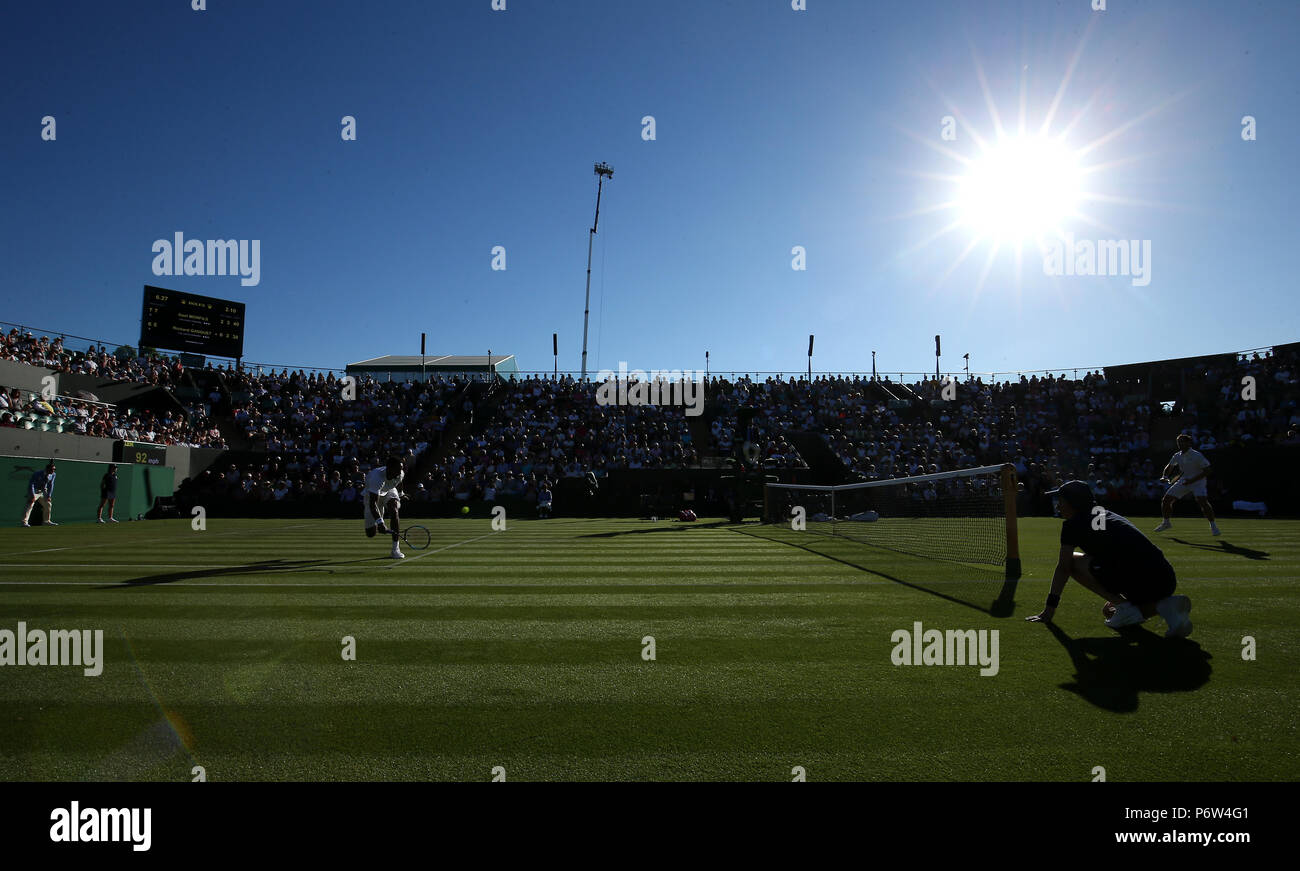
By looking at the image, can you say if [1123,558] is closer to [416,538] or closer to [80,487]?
[416,538]

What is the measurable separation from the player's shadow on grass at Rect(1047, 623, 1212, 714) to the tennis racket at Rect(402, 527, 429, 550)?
1247 centimetres

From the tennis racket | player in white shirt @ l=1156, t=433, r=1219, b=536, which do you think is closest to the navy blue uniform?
player in white shirt @ l=1156, t=433, r=1219, b=536

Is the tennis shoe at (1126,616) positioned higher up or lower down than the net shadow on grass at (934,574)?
higher up

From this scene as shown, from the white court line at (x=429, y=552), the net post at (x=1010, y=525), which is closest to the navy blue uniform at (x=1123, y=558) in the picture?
the net post at (x=1010, y=525)

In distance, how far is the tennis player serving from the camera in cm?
568

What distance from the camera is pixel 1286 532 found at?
16031mm

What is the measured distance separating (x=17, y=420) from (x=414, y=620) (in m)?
25.3

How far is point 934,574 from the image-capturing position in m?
9.91

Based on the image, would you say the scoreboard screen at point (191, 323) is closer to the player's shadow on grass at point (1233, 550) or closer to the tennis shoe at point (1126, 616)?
the tennis shoe at point (1126, 616)

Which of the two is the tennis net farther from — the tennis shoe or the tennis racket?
the tennis racket

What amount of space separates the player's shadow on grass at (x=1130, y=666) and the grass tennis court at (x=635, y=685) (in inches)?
1.1

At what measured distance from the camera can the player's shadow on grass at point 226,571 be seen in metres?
9.48
